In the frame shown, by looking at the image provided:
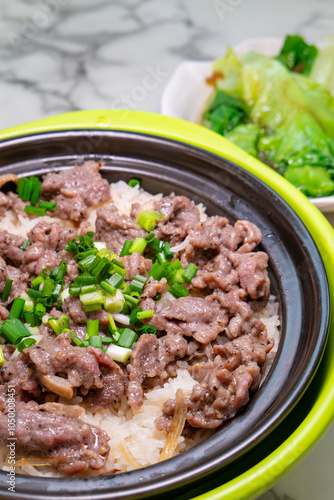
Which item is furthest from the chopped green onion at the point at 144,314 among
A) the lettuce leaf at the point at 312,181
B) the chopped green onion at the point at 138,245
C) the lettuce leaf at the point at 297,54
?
the lettuce leaf at the point at 297,54

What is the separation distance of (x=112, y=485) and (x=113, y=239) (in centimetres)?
144

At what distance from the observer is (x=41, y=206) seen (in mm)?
3309

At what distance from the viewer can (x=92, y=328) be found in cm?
258

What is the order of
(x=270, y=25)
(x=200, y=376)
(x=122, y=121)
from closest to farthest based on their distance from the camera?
(x=200, y=376) → (x=122, y=121) → (x=270, y=25)

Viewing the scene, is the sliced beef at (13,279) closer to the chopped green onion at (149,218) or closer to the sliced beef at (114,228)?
the sliced beef at (114,228)

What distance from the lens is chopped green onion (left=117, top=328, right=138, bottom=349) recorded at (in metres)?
2.56

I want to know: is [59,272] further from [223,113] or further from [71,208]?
[223,113]

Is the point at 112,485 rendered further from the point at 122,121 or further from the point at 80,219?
the point at 122,121

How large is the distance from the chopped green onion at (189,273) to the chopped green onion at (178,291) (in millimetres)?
58

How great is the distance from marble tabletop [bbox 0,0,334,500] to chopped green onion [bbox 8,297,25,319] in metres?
3.09

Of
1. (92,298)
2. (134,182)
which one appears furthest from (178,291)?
(134,182)

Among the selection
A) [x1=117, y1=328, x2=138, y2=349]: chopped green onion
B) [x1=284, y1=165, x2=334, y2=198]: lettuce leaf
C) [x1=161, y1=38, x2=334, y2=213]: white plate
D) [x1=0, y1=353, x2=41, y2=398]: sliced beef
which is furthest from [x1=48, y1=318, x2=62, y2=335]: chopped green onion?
[x1=161, y1=38, x2=334, y2=213]: white plate

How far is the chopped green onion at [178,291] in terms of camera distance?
283 centimetres

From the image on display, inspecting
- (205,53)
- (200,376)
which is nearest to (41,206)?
(200,376)
